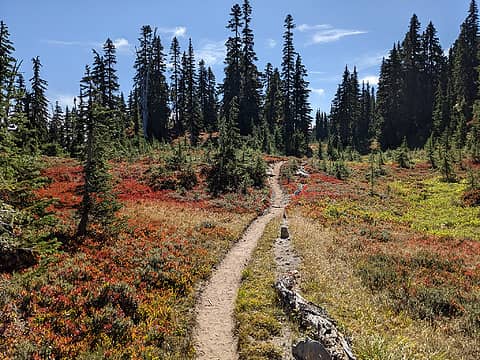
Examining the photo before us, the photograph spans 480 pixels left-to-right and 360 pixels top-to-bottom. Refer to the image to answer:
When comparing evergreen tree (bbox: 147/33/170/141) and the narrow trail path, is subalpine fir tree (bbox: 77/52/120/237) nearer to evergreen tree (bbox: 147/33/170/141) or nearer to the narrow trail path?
the narrow trail path

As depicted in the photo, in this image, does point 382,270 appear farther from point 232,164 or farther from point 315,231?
point 232,164

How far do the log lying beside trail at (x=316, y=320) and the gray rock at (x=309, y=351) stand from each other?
17 centimetres

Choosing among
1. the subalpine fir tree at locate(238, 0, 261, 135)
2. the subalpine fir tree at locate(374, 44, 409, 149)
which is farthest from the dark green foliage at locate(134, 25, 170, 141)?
the subalpine fir tree at locate(374, 44, 409, 149)

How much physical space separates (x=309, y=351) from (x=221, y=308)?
13.2ft

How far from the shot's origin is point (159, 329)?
9.41 metres

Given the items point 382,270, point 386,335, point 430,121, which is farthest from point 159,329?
point 430,121

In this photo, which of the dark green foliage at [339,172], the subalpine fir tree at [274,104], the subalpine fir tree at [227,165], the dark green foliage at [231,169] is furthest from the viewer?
the subalpine fir tree at [274,104]

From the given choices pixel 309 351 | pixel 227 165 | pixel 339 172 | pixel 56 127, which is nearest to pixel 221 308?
pixel 309 351

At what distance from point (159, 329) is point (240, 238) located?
10.1 metres

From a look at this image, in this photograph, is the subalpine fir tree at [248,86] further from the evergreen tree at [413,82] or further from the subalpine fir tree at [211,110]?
the evergreen tree at [413,82]

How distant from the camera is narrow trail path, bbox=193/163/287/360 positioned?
8.77 m

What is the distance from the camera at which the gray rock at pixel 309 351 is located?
735cm

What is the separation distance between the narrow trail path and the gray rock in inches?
65.8

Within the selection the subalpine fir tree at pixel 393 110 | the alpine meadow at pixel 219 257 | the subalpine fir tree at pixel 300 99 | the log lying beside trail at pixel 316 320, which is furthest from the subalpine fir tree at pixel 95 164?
the subalpine fir tree at pixel 393 110
